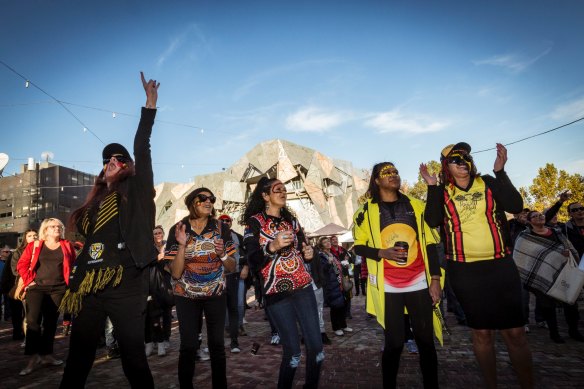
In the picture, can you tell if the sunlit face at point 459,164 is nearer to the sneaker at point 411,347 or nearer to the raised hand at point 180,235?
the raised hand at point 180,235

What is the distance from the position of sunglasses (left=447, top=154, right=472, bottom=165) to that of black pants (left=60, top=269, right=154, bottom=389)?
9.27 ft

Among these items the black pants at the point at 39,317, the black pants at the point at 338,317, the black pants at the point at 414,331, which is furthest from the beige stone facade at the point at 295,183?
the black pants at the point at 414,331

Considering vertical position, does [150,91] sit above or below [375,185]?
above

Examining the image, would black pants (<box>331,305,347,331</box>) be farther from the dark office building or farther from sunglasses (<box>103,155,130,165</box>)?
the dark office building

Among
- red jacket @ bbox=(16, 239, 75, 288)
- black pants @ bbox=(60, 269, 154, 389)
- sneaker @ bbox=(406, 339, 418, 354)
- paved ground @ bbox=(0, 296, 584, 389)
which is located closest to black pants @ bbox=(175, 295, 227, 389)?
black pants @ bbox=(60, 269, 154, 389)

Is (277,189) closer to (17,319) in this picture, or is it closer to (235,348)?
(235,348)

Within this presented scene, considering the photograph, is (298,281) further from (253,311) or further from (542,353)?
(253,311)

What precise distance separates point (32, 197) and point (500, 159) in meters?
62.0

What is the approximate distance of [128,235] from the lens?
248 centimetres

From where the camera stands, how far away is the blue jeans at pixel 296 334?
2.86 metres

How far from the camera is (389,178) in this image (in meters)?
3.36

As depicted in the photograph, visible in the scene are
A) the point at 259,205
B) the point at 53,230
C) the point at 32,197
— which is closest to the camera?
the point at 259,205

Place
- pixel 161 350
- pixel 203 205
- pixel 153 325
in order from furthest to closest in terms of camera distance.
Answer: pixel 153 325
pixel 161 350
pixel 203 205

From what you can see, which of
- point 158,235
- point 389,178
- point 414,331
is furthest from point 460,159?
point 158,235
